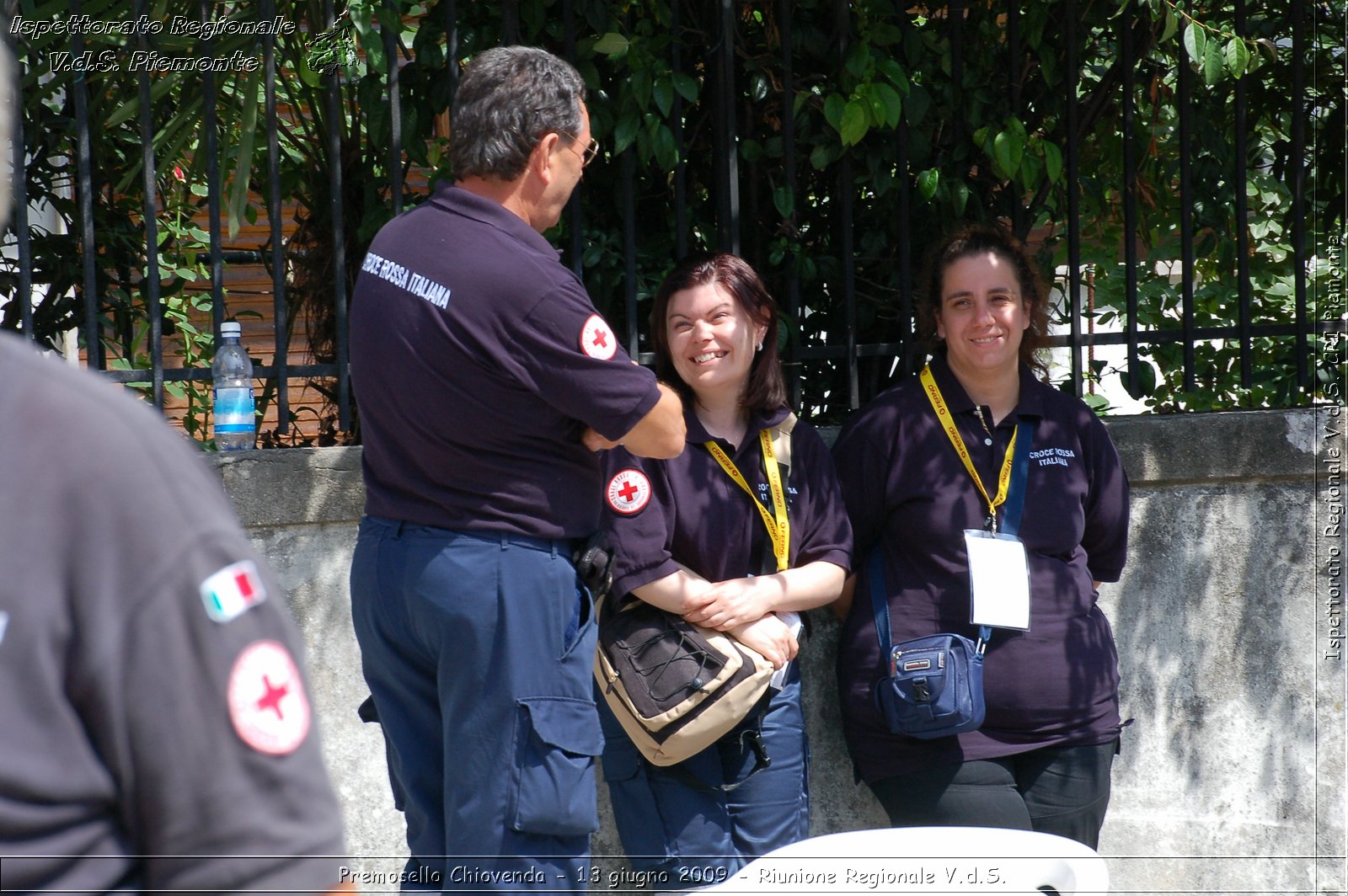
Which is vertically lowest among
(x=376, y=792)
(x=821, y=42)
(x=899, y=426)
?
(x=376, y=792)

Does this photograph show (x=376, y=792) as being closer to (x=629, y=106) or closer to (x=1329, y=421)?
(x=629, y=106)

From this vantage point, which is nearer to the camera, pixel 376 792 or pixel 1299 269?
pixel 376 792

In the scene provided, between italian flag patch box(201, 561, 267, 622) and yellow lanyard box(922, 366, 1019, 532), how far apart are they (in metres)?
2.33

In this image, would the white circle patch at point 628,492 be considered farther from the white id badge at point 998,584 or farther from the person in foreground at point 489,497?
the white id badge at point 998,584

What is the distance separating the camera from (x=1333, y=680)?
12.2 ft

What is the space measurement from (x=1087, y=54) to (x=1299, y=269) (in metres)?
0.92

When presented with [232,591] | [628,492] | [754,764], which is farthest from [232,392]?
[232,591]

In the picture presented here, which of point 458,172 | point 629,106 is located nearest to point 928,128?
point 629,106

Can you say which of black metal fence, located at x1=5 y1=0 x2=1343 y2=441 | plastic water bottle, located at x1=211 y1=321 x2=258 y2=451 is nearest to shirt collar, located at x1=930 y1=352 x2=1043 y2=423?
black metal fence, located at x1=5 y1=0 x2=1343 y2=441

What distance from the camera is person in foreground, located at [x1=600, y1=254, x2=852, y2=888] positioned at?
2.90 m

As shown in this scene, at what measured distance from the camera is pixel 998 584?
2996 mm

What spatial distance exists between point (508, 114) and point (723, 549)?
3.69ft

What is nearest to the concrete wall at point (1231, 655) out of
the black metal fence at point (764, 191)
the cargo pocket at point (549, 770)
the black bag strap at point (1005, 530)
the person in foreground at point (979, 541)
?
the black metal fence at point (764, 191)

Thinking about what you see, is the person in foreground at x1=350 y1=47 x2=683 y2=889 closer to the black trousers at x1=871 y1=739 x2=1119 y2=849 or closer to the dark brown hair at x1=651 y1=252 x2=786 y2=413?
the dark brown hair at x1=651 y1=252 x2=786 y2=413
